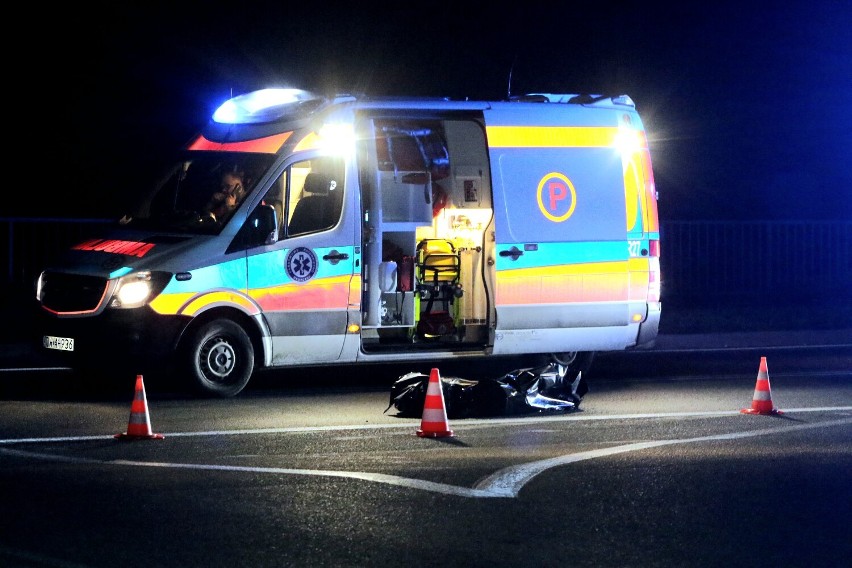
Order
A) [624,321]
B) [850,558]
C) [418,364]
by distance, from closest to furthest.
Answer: [850,558] → [624,321] → [418,364]

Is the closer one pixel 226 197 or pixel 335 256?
pixel 226 197

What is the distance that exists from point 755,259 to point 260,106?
1314cm

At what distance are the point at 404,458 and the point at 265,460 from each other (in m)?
0.84

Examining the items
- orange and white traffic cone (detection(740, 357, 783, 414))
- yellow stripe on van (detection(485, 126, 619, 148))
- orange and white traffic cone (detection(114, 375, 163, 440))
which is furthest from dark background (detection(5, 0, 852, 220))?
orange and white traffic cone (detection(740, 357, 783, 414))

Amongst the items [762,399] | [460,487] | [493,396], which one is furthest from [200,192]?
[460,487]

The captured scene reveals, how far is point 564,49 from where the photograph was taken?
29859 mm

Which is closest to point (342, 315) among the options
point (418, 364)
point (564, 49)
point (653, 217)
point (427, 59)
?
point (418, 364)

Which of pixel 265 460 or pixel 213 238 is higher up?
pixel 213 238

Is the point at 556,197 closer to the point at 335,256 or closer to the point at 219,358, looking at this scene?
→ the point at 335,256

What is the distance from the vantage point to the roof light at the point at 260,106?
41.2ft

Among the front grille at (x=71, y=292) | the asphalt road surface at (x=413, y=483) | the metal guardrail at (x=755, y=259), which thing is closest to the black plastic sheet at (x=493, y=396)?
the asphalt road surface at (x=413, y=483)

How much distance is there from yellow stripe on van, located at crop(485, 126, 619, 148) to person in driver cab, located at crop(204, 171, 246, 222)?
2378 mm

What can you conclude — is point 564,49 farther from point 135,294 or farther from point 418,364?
point 135,294

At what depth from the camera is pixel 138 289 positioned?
1141 centimetres
